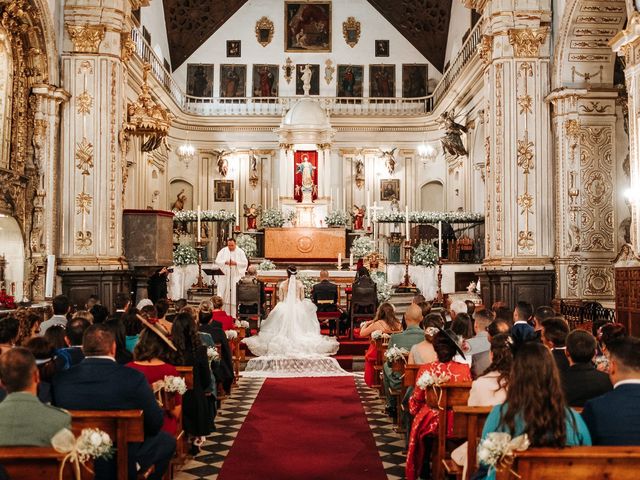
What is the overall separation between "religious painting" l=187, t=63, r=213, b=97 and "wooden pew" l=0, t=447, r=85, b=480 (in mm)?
28427

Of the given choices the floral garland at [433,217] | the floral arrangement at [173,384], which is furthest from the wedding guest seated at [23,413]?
the floral garland at [433,217]

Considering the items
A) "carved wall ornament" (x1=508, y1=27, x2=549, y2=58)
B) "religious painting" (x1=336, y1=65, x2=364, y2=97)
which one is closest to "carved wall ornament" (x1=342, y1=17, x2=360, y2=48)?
"religious painting" (x1=336, y1=65, x2=364, y2=97)

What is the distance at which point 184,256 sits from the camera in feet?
69.0

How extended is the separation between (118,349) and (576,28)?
12.7 m

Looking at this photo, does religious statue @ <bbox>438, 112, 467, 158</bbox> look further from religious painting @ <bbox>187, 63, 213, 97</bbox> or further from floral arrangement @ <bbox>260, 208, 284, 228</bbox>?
religious painting @ <bbox>187, 63, 213, 97</bbox>

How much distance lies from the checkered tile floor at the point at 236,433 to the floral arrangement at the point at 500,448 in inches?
133

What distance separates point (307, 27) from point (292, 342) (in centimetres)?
2045

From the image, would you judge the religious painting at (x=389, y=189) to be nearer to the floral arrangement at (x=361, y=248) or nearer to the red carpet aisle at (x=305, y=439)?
the floral arrangement at (x=361, y=248)

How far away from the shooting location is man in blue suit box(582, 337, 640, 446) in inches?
159

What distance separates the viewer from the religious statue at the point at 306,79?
102ft

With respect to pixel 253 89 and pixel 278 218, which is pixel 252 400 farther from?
pixel 253 89

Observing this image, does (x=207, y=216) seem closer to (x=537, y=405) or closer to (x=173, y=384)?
(x=173, y=384)

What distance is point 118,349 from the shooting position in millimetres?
7254

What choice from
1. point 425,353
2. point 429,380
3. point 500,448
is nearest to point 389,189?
point 425,353
